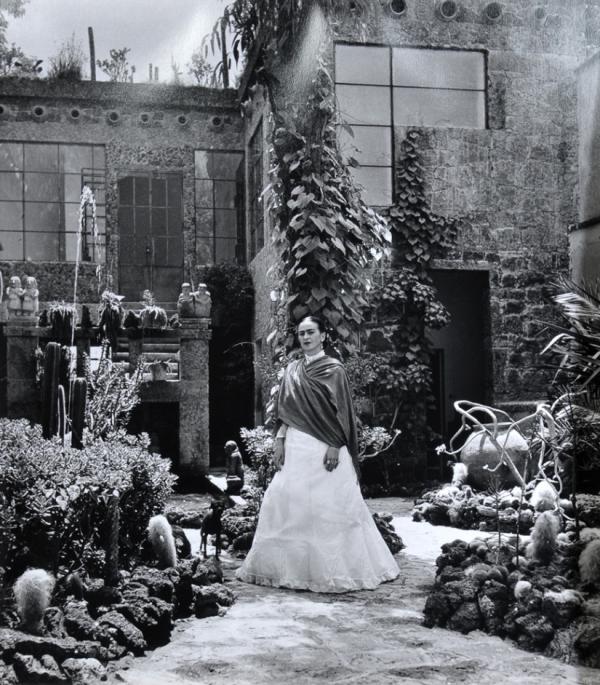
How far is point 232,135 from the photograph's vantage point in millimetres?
16141

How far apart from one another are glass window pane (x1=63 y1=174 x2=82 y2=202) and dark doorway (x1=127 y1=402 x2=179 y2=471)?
579cm

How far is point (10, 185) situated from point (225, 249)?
3.95 m

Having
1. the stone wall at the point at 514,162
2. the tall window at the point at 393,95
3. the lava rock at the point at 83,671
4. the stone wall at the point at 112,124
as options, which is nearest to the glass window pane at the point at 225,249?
the stone wall at the point at 112,124

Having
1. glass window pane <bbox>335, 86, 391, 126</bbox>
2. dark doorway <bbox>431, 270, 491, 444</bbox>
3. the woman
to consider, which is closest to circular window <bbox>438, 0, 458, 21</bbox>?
glass window pane <bbox>335, 86, 391, 126</bbox>

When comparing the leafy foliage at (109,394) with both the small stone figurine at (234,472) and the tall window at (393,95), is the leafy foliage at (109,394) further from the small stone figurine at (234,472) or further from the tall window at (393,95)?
the tall window at (393,95)

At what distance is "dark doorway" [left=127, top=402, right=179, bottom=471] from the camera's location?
11.4 meters

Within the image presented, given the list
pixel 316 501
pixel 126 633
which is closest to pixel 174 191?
pixel 316 501

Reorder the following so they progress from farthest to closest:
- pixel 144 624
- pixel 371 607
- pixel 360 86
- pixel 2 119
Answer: pixel 2 119
pixel 360 86
pixel 371 607
pixel 144 624

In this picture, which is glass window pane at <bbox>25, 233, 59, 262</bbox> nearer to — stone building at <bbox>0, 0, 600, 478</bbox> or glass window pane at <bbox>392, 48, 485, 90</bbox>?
stone building at <bbox>0, 0, 600, 478</bbox>

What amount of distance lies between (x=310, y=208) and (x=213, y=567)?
11.2 feet

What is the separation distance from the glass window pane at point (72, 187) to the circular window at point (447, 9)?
6.93 metres

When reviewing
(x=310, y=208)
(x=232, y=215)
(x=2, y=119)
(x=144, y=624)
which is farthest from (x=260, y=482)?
(x=2, y=119)

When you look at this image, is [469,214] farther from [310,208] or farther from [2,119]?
[2,119]

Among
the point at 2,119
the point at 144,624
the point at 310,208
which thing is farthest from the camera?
the point at 2,119
